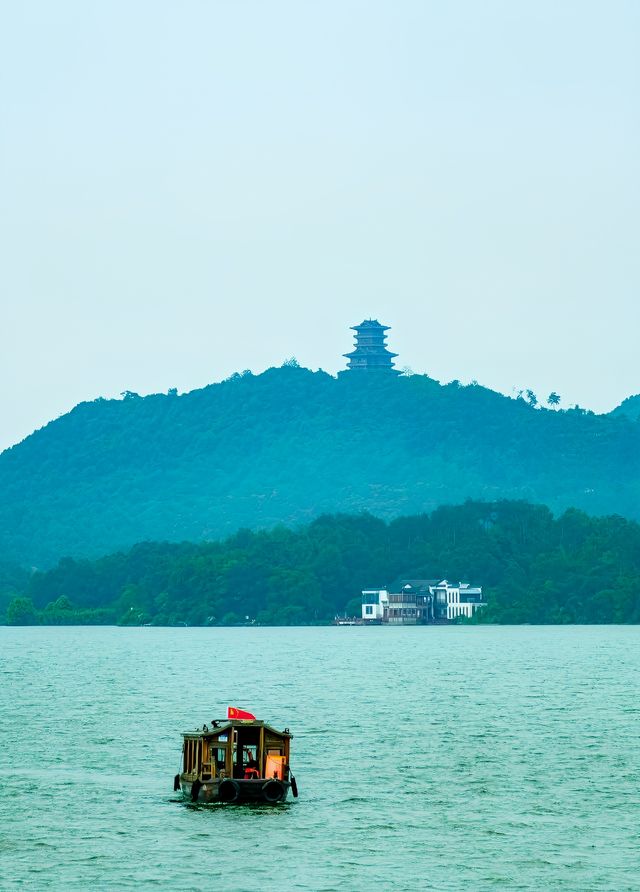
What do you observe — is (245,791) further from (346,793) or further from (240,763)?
(346,793)

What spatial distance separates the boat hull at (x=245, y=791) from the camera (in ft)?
206

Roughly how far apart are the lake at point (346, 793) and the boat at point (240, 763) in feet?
2.16

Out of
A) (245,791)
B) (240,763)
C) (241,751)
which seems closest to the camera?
(245,791)

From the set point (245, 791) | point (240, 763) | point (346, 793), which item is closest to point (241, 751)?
point (240, 763)

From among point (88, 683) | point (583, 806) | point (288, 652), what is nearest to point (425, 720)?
point (583, 806)

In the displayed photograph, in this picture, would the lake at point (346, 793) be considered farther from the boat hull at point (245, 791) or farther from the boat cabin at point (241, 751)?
the boat cabin at point (241, 751)

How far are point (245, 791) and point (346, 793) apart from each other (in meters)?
6.63

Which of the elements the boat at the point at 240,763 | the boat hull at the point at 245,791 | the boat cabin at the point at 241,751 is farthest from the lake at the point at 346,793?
the boat cabin at the point at 241,751

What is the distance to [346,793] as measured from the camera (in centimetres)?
6875

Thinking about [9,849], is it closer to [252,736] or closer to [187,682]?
[252,736]

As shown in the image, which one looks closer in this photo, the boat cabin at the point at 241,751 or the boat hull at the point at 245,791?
the boat hull at the point at 245,791

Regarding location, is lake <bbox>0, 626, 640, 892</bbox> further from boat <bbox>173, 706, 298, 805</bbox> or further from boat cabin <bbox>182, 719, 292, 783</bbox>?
boat cabin <bbox>182, 719, 292, 783</bbox>

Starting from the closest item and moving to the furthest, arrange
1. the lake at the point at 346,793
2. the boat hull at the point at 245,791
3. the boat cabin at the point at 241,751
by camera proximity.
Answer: the lake at the point at 346,793 → the boat hull at the point at 245,791 → the boat cabin at the point at 241,751

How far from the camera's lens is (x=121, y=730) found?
94.7m
